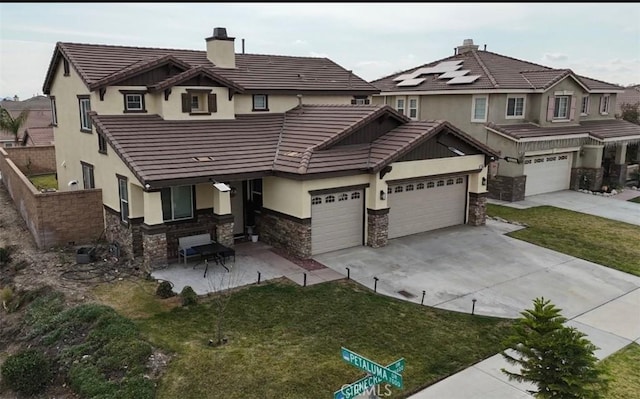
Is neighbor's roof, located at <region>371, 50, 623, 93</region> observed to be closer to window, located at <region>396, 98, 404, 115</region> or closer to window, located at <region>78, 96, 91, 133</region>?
window, located at <region>396, 98, 404, 115</region>

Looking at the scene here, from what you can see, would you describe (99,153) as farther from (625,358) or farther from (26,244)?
(625,358)

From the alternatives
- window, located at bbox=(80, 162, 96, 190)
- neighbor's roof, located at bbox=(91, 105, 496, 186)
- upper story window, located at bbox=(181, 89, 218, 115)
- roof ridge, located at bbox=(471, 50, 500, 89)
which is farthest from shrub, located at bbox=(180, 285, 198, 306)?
roof ridge, located at bbox=(471, 50, 500, 89)

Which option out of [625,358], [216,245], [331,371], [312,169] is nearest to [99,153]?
[216,245]

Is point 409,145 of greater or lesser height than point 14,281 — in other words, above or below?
above

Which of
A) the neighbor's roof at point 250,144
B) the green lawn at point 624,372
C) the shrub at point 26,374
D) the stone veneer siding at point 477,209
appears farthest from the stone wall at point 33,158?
the green lawn at point 624,372

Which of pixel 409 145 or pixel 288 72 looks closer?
pixel 409 145

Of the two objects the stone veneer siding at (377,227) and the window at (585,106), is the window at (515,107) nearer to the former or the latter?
the window at (585,106)

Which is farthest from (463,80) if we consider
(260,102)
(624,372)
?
(624,372)
